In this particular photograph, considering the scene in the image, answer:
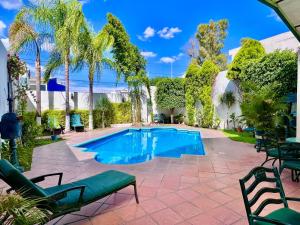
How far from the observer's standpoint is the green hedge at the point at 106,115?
12.6 metres

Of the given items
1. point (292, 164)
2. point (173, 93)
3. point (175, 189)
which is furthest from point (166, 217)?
point (173, 93)

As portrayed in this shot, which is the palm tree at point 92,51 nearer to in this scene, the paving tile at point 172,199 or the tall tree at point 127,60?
the tall tree at point 127,60

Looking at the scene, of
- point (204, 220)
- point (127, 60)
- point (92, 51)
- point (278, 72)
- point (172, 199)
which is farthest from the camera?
point (127, 60)

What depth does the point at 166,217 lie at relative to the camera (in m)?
3.04

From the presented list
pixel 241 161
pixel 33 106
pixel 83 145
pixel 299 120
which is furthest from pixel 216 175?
pixel 33 106

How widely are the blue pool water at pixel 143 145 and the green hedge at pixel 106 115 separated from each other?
85.9 inches

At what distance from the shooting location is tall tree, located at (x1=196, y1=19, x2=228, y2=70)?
28062 mm

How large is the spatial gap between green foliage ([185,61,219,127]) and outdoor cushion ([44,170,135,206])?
453 inches

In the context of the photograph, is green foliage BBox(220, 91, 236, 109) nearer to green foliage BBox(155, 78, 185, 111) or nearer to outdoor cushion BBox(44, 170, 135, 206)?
green foliage BBox(155, 78, 185, 111)

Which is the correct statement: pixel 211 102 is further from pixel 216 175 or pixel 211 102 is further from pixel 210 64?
pixel 216 175

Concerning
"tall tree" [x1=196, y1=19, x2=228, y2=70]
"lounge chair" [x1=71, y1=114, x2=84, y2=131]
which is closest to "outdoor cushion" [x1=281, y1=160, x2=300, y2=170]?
"lounge chair" [x1=71, y1=114, x2=84, y2=131]

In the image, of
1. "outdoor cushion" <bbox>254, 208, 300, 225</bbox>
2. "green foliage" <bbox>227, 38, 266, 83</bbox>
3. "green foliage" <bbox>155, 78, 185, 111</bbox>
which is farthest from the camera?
"green foliage" <bbox>155, 78, 185, 111</bbox>

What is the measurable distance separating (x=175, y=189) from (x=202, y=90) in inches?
438

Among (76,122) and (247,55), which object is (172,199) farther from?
(76,122)
